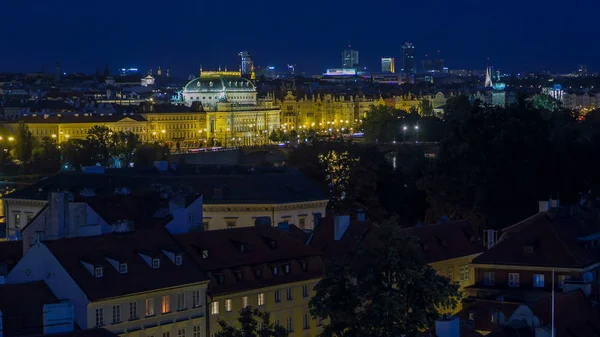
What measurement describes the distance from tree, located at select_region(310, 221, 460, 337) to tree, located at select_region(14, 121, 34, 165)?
93604 millimetres

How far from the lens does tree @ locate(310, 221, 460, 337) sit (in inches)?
1091

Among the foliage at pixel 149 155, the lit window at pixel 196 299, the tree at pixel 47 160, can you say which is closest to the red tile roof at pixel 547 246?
the lit window at pixel 196 299

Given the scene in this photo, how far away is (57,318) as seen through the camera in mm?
27641

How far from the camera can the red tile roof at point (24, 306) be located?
92.3ft

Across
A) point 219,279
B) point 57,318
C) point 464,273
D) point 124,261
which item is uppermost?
point 124,261

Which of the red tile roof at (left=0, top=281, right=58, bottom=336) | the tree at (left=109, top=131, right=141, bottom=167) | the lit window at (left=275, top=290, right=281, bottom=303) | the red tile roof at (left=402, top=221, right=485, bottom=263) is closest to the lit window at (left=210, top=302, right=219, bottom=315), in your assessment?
the lit window at (left=275, top=290, right=281, bottom=303)

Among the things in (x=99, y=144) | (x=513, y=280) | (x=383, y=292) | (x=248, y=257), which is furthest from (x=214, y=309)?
(x=99, y=144)

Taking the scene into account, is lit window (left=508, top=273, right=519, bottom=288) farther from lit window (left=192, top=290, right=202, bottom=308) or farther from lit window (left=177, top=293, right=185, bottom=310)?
lit window (left=177, top=293, right=185, bottom=310)

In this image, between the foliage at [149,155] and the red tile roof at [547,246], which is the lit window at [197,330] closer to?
the red tile roof at [547,246]

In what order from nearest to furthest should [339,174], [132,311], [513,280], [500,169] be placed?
1. [132,311]
2. [513,280]
3. [500,169]
4. [339,174]

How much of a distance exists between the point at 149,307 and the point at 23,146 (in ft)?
308

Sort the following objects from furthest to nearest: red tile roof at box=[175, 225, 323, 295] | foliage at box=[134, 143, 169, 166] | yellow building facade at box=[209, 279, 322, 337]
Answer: foliage at box=[134, 143, 169, 166]
red tile roof at box=[175, 225, 323, 295]
yellow building facade at box=[209, 279, 322, 337]

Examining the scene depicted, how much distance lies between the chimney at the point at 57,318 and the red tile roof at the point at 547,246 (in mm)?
12815

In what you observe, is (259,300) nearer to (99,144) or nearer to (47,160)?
(47,160)
